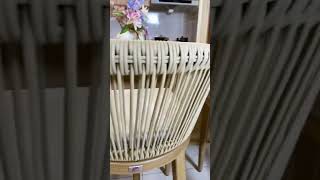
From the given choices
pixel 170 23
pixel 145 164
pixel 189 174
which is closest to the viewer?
pixel 145 164

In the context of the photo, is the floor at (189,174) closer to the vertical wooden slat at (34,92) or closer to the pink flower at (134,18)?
the pink flower at (134,18)

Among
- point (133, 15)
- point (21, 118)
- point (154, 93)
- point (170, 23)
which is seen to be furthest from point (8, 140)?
point (170, 23)

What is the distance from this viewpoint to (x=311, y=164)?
1.46ft

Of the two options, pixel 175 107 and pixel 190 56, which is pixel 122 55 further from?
pixel 175 107

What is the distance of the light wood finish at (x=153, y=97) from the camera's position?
65 cm

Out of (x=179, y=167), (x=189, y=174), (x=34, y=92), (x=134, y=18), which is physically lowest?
(x=189, y=174)

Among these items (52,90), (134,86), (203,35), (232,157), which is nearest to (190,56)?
(134,86)

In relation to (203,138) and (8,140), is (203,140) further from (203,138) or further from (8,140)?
(8,140)

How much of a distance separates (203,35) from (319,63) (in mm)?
1684

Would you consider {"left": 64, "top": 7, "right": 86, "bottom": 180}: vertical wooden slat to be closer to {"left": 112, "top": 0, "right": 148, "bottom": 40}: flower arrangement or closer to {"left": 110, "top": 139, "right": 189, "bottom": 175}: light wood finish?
{"left": 110, "top": 139, "right": 189, "bottom": 175}: light wood finish

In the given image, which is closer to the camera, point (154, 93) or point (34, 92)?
point (34, 92)

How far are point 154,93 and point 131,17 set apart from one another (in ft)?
2.30

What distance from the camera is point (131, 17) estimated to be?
1361 millimetres

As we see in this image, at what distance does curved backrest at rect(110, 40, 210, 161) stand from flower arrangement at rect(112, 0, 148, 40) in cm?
65
